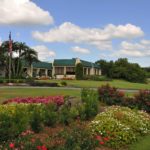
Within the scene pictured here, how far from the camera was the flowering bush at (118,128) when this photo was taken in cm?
1096

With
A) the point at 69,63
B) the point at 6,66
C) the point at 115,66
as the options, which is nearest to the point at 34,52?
the point at 6,66

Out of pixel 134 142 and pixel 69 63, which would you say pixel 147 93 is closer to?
pixel 134 142

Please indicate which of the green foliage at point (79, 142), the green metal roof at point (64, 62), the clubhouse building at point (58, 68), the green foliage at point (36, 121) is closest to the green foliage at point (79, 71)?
the clubhouse building at point (58, 68)

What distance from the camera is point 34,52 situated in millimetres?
75250

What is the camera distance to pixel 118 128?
450 inches

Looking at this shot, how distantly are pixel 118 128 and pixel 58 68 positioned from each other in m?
79.7

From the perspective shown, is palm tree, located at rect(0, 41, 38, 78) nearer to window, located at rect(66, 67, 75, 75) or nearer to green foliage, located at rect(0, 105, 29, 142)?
window, located at rect(66, 67, 75, 75)

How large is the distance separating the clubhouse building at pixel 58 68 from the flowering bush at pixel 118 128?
72.0 m

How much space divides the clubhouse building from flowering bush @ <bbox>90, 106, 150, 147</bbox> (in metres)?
72.0

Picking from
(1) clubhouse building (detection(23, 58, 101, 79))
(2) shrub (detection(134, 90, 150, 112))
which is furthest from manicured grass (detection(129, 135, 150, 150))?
(1) clubhouse building (detection(23, 58, 101, 79))

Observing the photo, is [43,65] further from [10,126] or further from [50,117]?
[10,126]

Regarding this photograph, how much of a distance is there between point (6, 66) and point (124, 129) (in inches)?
2460

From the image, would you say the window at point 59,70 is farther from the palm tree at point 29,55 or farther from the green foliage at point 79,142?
the green foliage at point 79,142

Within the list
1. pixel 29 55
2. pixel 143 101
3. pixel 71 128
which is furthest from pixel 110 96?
pixel 29 55
